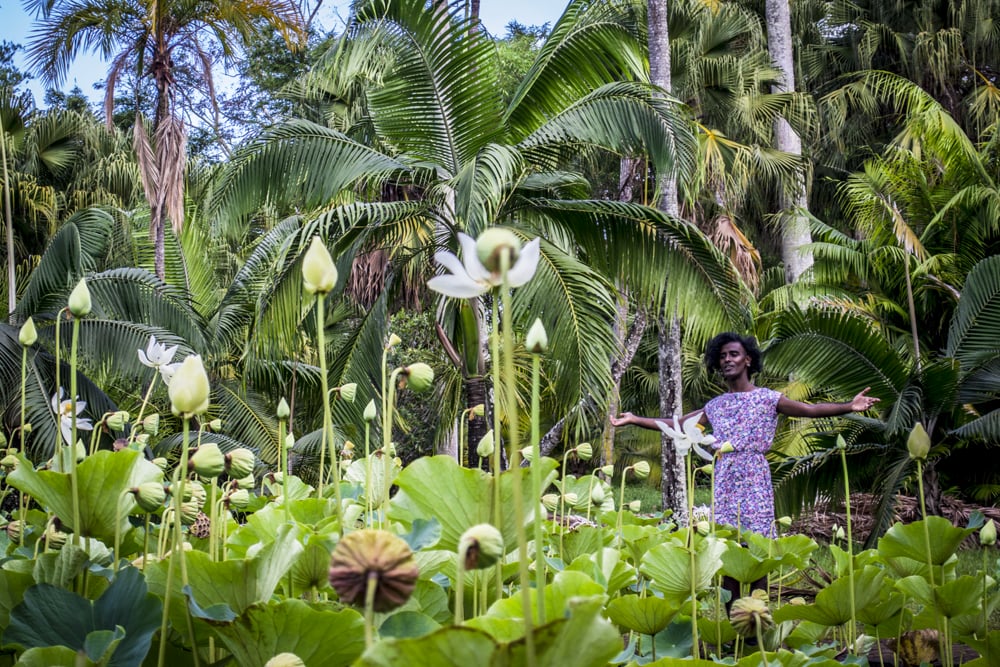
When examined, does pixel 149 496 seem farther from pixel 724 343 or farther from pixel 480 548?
pixel 724 343

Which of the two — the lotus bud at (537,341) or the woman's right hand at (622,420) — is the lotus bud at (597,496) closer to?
the lotus bud at (537,341)

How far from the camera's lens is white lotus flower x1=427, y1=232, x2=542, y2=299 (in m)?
0.73

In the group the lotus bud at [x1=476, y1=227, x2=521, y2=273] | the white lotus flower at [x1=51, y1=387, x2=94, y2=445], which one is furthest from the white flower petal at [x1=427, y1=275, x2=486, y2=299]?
the white lotus flower at [x1=51, y1=387, x2=94, y2=445]

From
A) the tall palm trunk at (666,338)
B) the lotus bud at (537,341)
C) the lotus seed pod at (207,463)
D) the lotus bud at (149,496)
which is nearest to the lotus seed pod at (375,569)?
the lotus bud at (537,341)

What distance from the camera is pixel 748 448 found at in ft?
14.0

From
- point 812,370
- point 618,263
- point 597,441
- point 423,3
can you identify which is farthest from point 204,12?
point 597,441

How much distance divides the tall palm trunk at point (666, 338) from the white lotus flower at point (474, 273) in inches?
335

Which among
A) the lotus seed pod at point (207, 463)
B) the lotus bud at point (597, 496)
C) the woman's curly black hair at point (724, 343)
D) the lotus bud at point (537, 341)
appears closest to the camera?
the lotus bud at point (537, 341)

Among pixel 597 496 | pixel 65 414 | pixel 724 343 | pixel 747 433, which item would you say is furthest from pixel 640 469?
pixel 724 343

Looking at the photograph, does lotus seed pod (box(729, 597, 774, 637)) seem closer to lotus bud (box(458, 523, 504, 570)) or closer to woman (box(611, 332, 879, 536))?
lotus bud (box(458, 523, 504, 570))

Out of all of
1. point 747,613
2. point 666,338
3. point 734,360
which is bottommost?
point 747,613

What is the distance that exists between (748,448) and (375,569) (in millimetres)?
3953

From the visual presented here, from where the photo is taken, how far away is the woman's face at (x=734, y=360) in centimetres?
431

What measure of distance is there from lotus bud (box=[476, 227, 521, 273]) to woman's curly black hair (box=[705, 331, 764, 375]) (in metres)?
3.88
